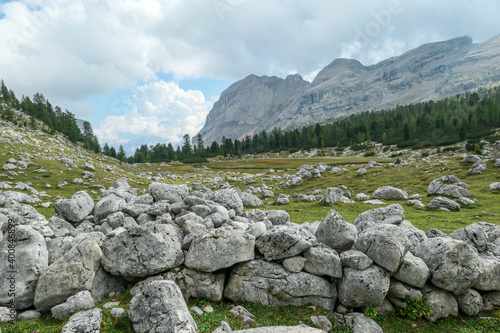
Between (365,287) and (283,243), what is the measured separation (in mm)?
4164

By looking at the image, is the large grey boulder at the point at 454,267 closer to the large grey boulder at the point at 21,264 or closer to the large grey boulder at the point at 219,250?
the large grey boulder at the point at 219,250

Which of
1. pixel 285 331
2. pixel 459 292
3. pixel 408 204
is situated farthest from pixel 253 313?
pixel 408 204

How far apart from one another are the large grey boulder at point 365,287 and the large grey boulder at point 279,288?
28.3 inches

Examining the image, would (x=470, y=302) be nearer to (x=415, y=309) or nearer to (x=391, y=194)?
(x=415, y=309)

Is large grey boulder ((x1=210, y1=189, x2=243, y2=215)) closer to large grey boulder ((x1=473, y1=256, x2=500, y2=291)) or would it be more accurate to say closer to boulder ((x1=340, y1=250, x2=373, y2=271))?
boulder ((x1=340, y1=250, x2=373, y2=271))

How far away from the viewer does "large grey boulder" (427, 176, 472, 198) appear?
97.0 ft

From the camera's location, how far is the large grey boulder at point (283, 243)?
12008 millimetres

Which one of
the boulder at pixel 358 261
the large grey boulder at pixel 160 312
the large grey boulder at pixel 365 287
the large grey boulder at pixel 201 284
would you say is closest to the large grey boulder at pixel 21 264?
the large grey boulder at pixel 160 312

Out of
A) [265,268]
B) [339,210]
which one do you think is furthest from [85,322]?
[339,210]

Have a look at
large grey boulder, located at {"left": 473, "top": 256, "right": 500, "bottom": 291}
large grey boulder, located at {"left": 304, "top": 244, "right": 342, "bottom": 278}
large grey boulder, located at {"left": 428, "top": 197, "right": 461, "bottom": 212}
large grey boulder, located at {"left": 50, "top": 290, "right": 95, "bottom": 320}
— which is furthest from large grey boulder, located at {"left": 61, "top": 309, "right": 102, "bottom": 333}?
large grey boulder, located at {"left": 428, "top": 197, "right": 461, "bottom": 212}

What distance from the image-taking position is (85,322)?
8539mm

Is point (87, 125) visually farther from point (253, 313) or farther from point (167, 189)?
point (253, 313)

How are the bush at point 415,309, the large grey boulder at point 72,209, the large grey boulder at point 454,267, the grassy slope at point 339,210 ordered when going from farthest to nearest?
the large grey boulder at point 72,209 → the large grey boulder at point 454,267 → the bush at point 415,309 → the grassy slope at point 339,210

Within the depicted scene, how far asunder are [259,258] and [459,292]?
31.1 ft
